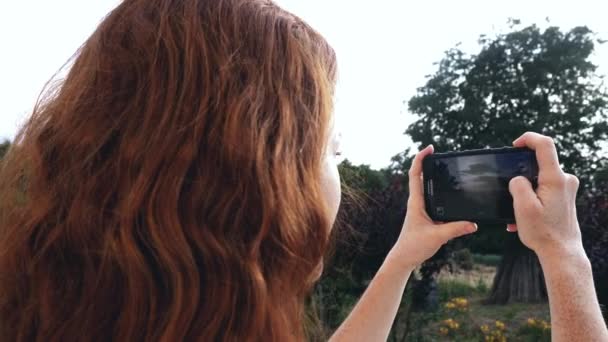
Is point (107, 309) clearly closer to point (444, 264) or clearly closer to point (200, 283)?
point (200, 283)

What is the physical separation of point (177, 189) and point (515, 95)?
11157 mm

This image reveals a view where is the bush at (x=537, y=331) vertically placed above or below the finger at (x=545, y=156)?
below

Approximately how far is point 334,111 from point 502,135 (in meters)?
10.2

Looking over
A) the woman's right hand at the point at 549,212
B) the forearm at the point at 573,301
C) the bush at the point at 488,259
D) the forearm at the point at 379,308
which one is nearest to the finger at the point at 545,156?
the woman's right hand at the point at 549,212

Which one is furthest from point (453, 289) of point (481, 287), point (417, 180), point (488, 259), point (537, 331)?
point (417, 180)

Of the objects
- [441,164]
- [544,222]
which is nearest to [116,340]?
[544,222]

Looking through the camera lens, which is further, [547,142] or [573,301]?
[547,142]

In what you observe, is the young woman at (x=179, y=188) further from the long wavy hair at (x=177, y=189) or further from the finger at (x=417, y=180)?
the finger at (x=417, y=180)

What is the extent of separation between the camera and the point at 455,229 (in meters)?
1.31

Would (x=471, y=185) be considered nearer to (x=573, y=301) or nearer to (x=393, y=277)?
(x=393, y=277)

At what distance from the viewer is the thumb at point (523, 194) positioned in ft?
3.32

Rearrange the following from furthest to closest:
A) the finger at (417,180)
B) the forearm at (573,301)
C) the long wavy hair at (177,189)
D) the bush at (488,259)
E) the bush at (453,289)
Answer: the bush at (488,259), the bush at (453,289), the finger at (417,180), the forearm at (573,301), the long wavy hair at (177,189)

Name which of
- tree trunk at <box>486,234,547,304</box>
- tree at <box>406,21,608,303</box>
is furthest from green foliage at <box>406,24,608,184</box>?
tree trunk at <box>486,234,547,304</box>

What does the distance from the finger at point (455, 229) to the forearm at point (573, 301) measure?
0.33 m
